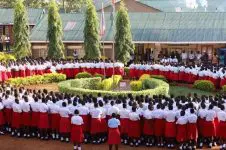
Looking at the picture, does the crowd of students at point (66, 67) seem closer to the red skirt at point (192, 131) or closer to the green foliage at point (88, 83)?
the green foliage at point (88, 83)

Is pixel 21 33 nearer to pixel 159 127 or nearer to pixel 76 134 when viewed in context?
pixel 76 134

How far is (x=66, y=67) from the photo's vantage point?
87.0 feet

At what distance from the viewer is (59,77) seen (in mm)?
25422

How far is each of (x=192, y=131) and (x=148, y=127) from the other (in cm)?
136

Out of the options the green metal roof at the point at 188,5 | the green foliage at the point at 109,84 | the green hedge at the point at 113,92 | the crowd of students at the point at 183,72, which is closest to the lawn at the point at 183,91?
the crowd of students at the point at 183,72

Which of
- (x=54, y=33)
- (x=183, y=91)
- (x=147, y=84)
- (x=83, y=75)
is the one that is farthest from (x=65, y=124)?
(x=54, y=33)

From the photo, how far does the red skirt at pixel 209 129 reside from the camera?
13.9 meters

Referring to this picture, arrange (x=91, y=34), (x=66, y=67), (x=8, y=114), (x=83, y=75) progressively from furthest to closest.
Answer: (x=91, y=34) → (x=66, y=67) → (x=83, y=75) → (x=8, y=114)

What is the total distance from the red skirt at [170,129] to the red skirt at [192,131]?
411 mm

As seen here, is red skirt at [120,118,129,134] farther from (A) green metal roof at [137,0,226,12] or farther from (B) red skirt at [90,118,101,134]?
(A) green metal roof at [137,0,226,12]

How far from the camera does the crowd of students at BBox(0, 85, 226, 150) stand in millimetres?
13766

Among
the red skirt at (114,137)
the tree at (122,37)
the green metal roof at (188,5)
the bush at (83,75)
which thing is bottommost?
the red skirt at (114,137)

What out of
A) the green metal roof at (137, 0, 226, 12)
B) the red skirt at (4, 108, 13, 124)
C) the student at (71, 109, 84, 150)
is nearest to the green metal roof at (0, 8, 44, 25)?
the green metal roof at (137, 0, 226, 12)

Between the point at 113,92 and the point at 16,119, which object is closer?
the point at 16,119
